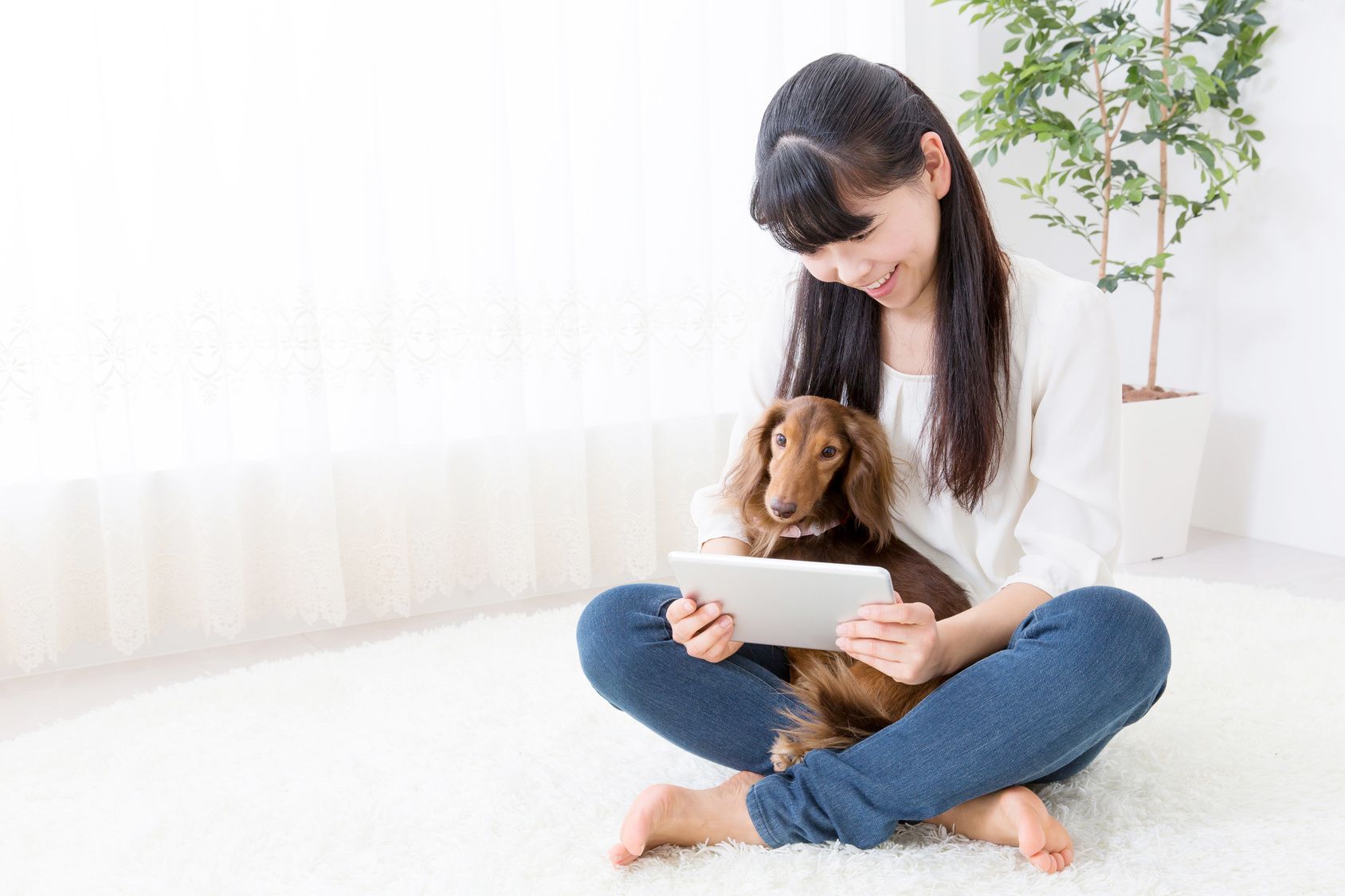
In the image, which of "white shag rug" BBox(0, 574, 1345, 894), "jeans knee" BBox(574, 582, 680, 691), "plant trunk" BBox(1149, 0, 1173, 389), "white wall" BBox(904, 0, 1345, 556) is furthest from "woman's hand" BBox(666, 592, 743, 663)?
"white wall" BBox(904, 0, 1345, 556)

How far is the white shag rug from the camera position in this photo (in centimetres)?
121

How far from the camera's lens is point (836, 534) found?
1298 millimetres

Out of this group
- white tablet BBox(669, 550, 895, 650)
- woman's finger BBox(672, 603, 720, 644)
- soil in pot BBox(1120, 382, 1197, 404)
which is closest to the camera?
white tablet BBox(669, 550, 895, 650)

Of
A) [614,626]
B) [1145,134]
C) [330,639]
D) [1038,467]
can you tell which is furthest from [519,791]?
[1145,134]

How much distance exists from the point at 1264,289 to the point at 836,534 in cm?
194

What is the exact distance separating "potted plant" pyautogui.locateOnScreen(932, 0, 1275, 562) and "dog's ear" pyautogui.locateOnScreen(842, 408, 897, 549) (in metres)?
1.48

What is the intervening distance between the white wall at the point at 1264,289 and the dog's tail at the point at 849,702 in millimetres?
1888

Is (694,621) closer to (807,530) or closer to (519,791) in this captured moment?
(807,530)

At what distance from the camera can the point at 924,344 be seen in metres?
1.40

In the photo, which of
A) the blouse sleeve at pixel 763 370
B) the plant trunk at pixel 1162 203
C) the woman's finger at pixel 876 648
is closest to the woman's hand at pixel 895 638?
the woman's finger at pixel 876 648

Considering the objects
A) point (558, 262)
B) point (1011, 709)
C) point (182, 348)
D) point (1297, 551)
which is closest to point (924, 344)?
→ point (1011, 709)

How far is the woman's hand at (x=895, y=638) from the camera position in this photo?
1121mm

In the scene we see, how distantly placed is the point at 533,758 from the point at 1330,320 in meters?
2.10

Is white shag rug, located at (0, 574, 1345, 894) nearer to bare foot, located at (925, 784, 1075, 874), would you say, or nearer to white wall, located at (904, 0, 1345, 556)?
bare foot, located at (925, 784, 1075, 874)
